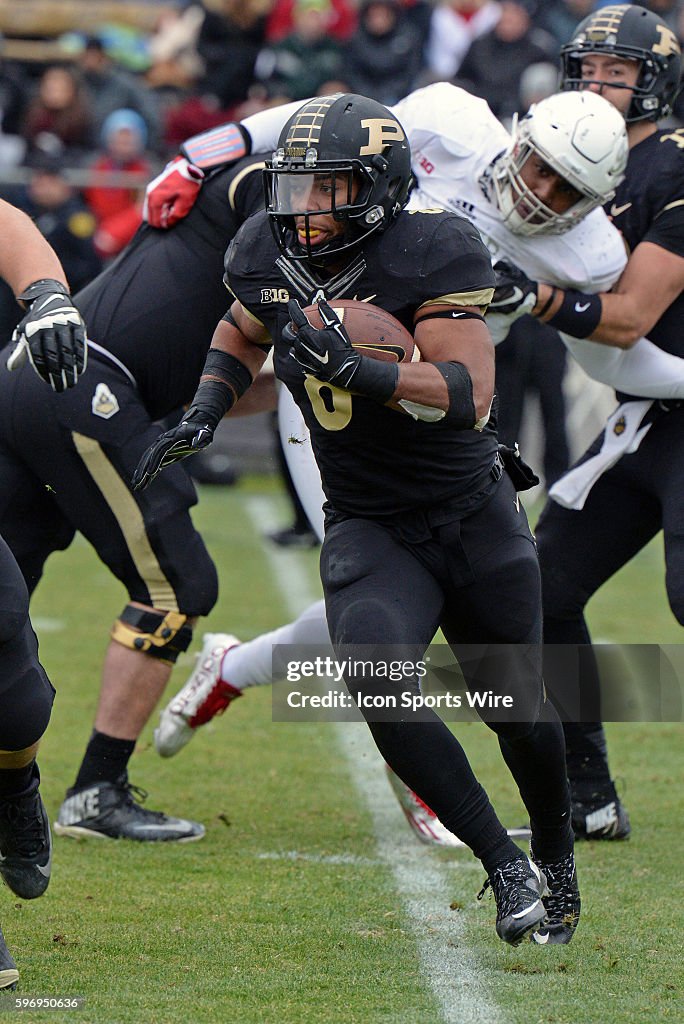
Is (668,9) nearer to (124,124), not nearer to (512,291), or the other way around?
(124,124)

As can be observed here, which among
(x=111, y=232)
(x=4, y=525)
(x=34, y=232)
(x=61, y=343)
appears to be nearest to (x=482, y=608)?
(x=61, y=343)

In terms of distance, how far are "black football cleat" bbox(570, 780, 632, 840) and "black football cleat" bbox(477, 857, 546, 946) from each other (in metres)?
1.12

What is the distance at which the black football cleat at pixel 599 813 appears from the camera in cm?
421

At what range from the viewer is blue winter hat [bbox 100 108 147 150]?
1151 centimetres

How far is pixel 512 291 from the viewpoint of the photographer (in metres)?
3.84

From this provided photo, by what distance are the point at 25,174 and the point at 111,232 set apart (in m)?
0.75

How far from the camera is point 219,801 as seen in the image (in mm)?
4539

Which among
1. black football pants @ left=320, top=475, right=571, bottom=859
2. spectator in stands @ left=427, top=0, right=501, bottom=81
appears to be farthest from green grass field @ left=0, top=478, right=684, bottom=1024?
spectator in stands @ left=427, top=0, right=501, bottom=81

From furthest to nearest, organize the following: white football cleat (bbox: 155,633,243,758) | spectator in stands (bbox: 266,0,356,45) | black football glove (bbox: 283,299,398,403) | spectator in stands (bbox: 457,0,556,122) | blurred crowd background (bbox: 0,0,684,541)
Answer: spectator in stands (bbox: 266,0,356,45)
spectator in stands (bbox: 457,0,556,122)
blurred crowd background (bbox: 0,0,684,541)
white football cleat (bbox: 155,633,243,758)
black football glove (bbox: 283,299,398,403)

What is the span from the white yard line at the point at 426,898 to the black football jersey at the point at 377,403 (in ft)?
3.02

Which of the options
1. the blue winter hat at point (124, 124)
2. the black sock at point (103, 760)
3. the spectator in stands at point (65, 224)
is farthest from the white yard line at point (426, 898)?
the blue winter hat at point (124, 124)

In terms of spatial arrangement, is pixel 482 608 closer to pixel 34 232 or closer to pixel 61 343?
pixel 61 343

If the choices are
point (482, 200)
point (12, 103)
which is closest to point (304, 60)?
point (12, 103)

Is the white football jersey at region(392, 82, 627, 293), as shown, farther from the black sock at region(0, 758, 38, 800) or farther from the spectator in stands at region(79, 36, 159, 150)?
the spectator in stands at region(79, 36, 159, 150)
